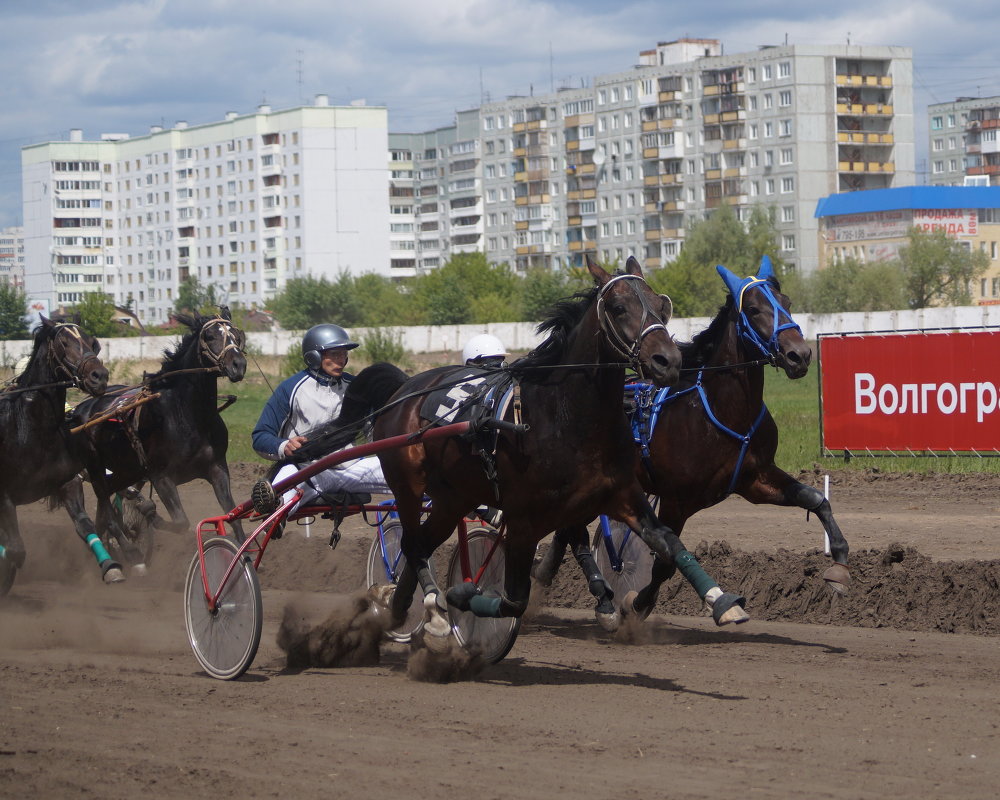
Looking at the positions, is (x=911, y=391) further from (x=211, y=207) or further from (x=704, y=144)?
(x=211, y=207)

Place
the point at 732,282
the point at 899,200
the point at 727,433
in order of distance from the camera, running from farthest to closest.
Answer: the point at 899,200 < the point at 732,282 < the point at 727,433

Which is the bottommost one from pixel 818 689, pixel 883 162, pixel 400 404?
pixel 818 689

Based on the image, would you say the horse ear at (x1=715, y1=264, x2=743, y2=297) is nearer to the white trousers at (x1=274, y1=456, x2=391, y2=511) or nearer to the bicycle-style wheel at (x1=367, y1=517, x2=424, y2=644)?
the white trousers at (x1=274, y1=456, x2=391, y2=511)

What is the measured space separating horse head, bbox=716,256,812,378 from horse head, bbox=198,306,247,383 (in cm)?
443

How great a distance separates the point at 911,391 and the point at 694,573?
1148 centimetres

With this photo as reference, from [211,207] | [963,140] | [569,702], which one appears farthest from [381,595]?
[963,140]

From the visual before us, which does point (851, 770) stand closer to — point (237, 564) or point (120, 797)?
point (120, 797)

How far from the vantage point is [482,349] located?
30.7 feet

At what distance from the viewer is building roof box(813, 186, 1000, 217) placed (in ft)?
303

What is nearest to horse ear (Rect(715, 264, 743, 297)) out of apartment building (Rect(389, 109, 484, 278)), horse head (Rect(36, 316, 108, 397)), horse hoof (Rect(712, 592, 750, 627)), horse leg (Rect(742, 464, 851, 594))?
horse leg (Rect(742, 464, 851, 594))

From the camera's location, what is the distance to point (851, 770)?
5.50 meters

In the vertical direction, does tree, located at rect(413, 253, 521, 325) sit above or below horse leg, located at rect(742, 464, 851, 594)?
above

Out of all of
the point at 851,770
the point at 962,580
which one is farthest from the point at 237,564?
the point at 962,580

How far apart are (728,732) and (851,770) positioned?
0.77m
